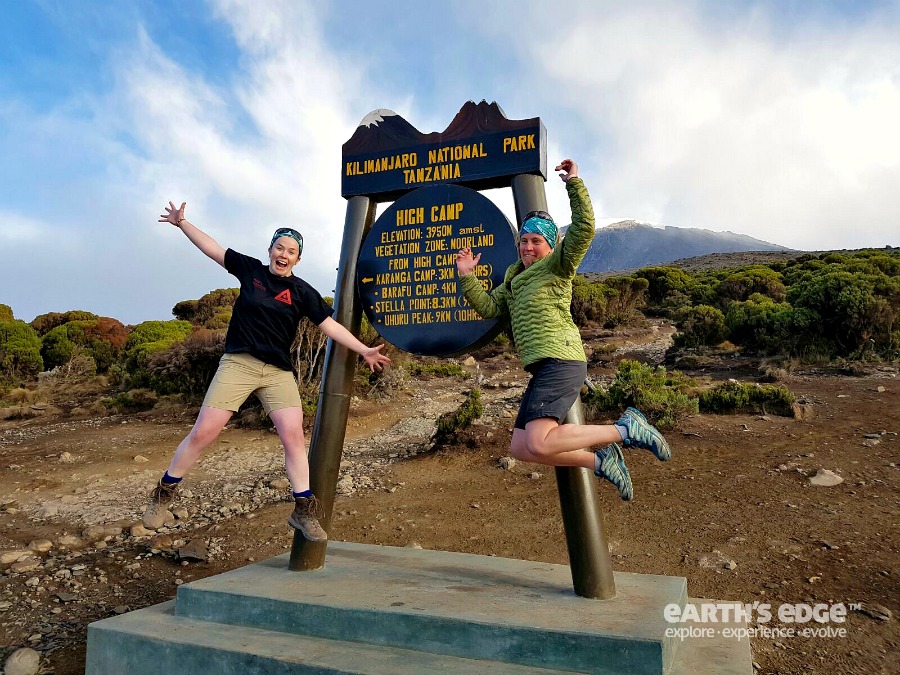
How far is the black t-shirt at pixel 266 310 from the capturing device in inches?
136

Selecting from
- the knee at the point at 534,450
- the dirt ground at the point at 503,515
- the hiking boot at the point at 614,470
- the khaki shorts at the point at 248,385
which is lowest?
the dirt ground at the point at 503,515

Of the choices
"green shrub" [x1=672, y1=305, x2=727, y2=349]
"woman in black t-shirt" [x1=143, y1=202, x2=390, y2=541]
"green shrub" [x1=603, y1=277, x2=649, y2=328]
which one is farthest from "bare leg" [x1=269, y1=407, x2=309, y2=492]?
"green shrub" [x1=603, y1=277, x2=649, y2=328]

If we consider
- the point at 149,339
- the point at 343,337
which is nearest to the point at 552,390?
the point at 343,337

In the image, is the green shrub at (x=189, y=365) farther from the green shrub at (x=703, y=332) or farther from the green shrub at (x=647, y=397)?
the green shrub at (x=703, y=332)

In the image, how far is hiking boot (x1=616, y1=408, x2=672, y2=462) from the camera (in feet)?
9.47

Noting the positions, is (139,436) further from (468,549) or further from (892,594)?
(892,594)

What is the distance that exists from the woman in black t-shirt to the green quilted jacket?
82 cm

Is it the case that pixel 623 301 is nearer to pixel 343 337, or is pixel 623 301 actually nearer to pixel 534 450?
pixel 343 337

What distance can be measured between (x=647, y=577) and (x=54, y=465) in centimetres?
864

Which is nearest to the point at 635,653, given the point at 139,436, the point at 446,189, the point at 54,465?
the point at 446,189

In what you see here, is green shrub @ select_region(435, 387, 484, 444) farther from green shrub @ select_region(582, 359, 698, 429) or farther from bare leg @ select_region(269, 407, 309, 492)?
bare leg @ select_region(269, 407, 309, 492)

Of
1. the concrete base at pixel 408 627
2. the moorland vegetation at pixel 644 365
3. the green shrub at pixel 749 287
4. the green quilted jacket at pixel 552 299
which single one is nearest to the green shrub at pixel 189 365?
the moorland vegetation at pixel 644 365

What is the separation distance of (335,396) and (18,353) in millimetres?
20372

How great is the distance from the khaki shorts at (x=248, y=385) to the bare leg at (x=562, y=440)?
1.33 metres
